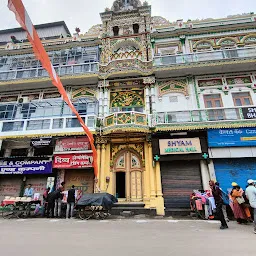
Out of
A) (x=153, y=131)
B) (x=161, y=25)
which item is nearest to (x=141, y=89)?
(x=153, y=131)

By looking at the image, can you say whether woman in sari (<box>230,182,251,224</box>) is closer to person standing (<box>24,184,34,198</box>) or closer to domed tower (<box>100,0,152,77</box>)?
domed tower (<box>100,0,152,77</box>)

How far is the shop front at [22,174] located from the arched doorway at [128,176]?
14.9ft

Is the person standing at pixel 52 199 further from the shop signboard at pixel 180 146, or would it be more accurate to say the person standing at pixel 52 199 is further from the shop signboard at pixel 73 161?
Result: the shop signboard at pixel 180 146

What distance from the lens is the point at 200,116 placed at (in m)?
12.1

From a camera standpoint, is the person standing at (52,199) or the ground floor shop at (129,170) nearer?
the person standing at (52,199)

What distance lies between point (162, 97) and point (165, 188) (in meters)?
6.24

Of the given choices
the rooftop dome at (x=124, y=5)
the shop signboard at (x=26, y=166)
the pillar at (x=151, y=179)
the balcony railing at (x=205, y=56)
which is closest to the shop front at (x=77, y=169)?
the shop signboard at (x=26, y=166)

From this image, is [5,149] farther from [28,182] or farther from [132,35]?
[132,35]

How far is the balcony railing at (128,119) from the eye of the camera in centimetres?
1172

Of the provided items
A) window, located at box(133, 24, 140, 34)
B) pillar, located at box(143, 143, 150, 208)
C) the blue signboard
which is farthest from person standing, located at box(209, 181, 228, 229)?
window, located at box(133, 24, 140, 34)

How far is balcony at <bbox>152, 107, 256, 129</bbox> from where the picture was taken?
37.8ft

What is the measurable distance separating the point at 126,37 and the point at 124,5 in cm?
447

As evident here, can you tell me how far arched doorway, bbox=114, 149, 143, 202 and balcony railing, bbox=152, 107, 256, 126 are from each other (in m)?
2.72

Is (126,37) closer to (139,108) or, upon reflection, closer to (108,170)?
(139,108)
